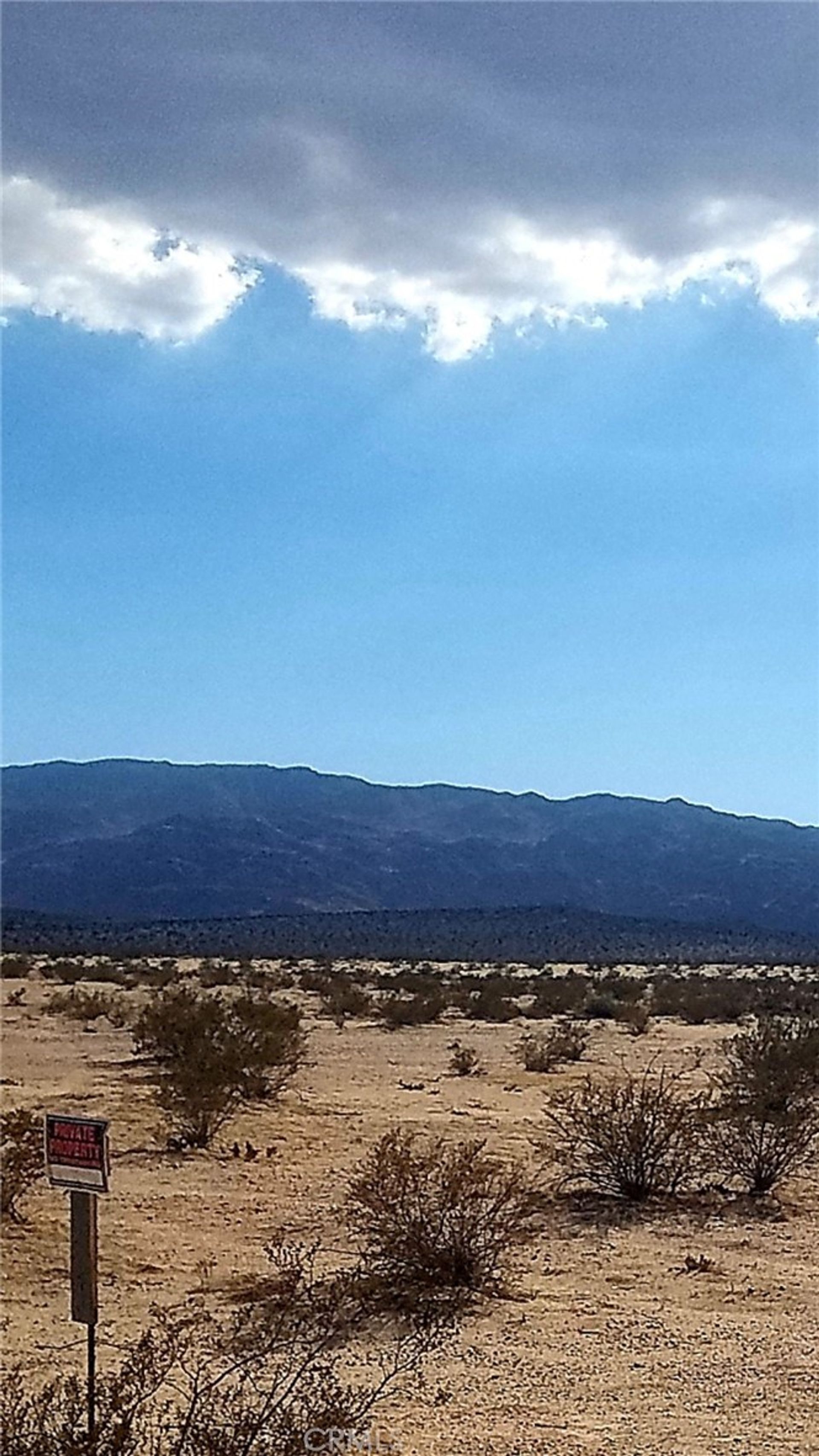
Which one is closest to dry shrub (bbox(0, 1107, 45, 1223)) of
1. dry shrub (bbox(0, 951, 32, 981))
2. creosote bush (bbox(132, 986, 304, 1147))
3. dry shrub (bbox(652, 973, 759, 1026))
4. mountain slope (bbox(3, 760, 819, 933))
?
creosote bush (bbox(132, 986, 304, 1147))

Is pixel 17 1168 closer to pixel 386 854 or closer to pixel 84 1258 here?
pixel 84 1258

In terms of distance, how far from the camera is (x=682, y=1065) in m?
23.5

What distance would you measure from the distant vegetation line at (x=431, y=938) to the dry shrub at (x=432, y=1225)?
47890 millimetres

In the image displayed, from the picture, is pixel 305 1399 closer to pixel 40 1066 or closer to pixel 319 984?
pixel 40 1066

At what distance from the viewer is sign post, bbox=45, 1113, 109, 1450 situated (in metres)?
6.19

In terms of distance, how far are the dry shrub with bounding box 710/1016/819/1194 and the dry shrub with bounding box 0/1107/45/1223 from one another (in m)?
6.02

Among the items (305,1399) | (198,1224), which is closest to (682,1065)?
(198,1224)

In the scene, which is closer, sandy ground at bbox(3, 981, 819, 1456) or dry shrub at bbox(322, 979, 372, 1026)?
sandy ground at bbox(3, 981, 819, 1456)

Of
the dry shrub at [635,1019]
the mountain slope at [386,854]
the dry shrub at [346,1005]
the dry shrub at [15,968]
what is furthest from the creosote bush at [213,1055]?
the mountain slope at [386,854]

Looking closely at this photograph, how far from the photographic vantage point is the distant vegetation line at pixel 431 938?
6294 cm

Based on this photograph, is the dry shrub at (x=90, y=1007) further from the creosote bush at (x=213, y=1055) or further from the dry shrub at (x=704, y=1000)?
the dry shrub at (x=704, y=1000)

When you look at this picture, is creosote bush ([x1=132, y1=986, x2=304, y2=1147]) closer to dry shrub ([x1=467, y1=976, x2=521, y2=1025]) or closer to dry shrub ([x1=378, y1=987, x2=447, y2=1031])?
dry shrub ([x1=378, y1=987, x2=447, y2=1031])

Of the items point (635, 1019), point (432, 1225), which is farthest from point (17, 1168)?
point (635, 1019)

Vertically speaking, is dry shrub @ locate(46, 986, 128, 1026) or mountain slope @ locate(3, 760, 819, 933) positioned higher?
mountain slope @ locate(3, 760, 819, 933)
